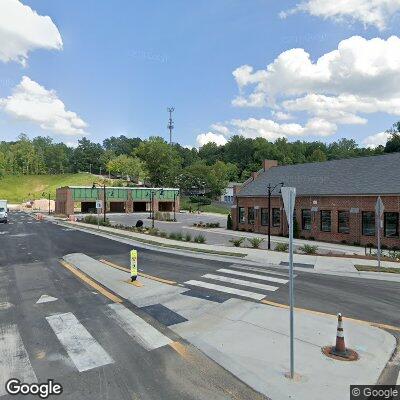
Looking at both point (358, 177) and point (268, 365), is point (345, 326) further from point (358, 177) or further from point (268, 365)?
point (358, 177)

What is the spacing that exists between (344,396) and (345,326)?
3446 mm

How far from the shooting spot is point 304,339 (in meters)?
8.20

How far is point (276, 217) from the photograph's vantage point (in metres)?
35.2

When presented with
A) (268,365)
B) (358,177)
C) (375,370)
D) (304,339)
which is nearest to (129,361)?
(268,365)

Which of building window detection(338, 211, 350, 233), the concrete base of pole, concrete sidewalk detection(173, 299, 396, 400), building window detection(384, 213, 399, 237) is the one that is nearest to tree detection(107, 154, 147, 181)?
building window detection(338, 211, 350, 233)

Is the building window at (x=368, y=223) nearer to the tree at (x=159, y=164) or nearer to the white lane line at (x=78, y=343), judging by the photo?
the white lane line at (x=78, y=343)

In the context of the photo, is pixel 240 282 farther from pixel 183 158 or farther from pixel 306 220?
pixel 183 158

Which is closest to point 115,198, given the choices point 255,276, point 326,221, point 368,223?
point 326,221

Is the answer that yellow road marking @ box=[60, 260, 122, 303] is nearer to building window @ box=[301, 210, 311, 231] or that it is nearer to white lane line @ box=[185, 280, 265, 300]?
white lane line @ box=[185, 280, 265, 300]

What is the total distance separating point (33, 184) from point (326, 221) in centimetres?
13806

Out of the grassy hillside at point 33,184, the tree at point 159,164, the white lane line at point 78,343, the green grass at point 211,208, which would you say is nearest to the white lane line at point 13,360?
the white lane line at point 78,343

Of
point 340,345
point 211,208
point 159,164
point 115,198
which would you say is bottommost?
point 340,345

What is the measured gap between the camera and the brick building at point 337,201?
87.8 ft

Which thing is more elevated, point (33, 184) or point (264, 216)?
point (33, 184)
